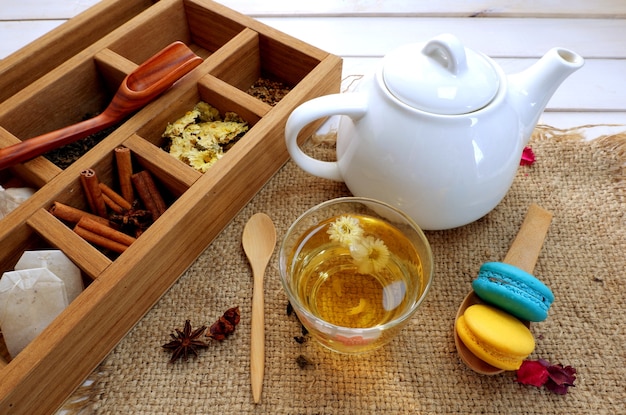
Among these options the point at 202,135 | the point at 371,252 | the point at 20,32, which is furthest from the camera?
the point at 20,32

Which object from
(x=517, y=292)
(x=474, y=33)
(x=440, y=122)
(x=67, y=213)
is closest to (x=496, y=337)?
(x=517, y=292)

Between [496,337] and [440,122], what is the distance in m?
0.31

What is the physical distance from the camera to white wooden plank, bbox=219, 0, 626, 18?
1.38 m

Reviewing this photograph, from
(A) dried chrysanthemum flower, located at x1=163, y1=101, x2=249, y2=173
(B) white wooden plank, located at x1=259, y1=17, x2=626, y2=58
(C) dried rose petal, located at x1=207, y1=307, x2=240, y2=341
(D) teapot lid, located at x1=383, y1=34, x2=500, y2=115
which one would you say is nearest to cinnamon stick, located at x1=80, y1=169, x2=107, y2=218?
(A) dried chrysanthemum flower, located at x1=163, y1=101, x2=249, y2=173

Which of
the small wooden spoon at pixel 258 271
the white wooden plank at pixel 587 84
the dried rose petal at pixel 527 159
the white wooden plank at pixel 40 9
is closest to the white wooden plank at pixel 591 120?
the white wooden plank at pixel 587 84

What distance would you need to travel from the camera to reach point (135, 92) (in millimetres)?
920

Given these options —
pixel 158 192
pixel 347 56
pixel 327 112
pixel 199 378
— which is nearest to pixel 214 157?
pixel 158 192

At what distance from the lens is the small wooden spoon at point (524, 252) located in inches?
30.3

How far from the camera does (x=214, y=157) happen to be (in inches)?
36.5

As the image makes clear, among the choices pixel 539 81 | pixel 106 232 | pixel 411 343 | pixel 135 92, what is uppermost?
pixel 539 81

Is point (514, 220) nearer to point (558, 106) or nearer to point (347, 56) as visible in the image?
point (558, 106)

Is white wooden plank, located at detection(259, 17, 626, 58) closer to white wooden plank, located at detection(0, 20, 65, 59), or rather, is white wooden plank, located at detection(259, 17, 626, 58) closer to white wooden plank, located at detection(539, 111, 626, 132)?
white wooden plank, located at detection(539, 111, 626, 132)

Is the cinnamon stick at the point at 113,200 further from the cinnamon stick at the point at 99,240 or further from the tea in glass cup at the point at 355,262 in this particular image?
the tea in glass cup at the point at 355,262

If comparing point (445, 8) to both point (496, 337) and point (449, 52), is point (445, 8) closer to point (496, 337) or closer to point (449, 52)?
point (449, 52)
